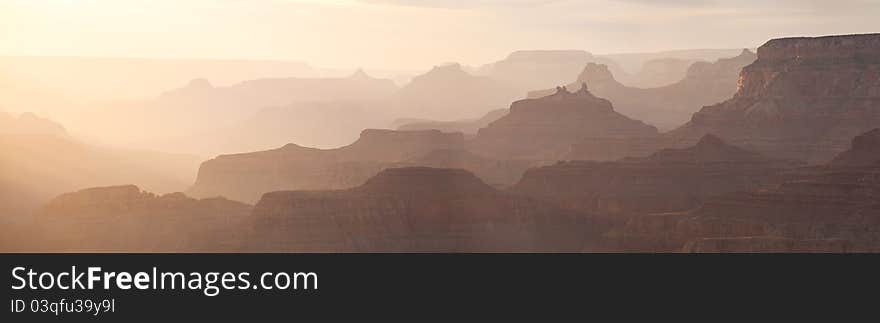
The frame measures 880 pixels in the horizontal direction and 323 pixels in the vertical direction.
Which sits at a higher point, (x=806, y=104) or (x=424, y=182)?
(x=806, y=104)

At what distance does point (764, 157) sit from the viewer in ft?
453

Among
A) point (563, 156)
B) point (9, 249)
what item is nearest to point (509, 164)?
point (563, 156)

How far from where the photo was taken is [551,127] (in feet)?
606

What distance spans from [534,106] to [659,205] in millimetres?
69826

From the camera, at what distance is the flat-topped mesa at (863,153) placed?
10044 centimetres

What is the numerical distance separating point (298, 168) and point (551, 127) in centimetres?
3912

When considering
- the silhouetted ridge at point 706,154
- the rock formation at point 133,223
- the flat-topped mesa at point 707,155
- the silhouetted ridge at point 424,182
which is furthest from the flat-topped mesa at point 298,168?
the silhouetted ridge at point 424,182

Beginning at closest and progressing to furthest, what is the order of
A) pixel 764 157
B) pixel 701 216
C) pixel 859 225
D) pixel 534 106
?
1. pixel 859 225
2. pixel 701 216
3. pixel 764 157
4. pixel 534 106

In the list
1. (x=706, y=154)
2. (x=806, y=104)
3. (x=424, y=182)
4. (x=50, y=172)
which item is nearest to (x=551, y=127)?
(x=806, y=104)

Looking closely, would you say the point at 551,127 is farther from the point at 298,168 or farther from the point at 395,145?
the point at 298,168

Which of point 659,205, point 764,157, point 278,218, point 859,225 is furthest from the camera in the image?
point 764,157

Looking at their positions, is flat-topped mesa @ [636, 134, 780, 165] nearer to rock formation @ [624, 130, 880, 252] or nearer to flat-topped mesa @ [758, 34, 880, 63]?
rock formation @ [624, 130, 880, 252]
